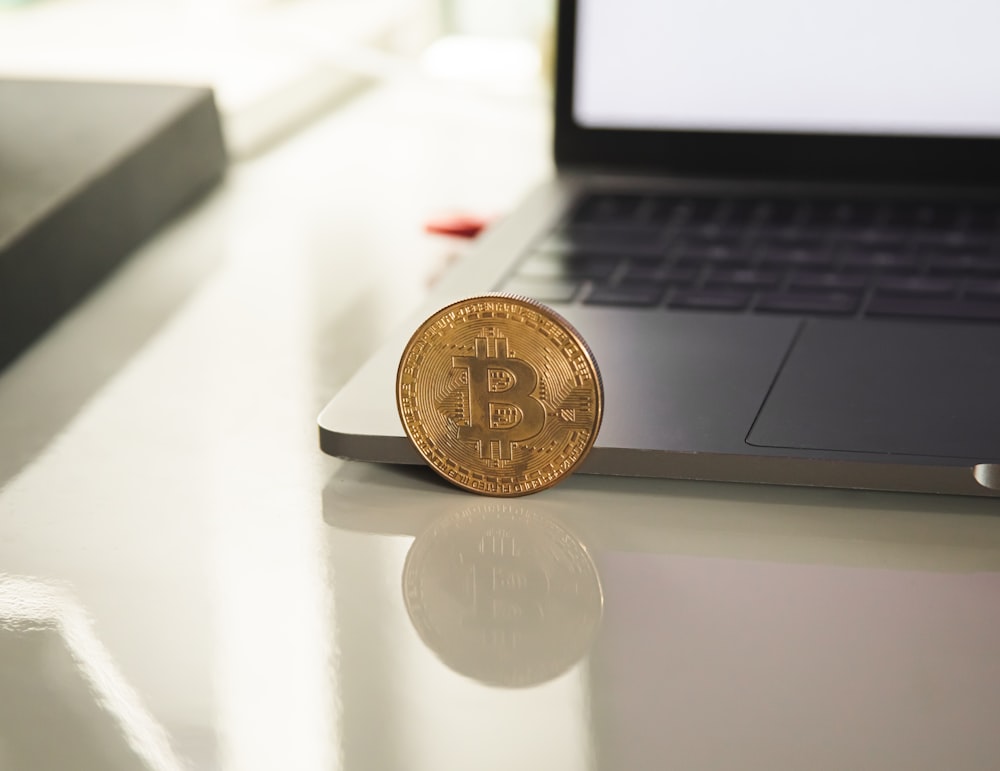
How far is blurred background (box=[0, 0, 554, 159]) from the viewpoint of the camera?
1.06 m

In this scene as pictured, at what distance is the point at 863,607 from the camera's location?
1.29ft

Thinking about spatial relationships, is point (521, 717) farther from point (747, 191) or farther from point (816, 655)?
point (747, 191)

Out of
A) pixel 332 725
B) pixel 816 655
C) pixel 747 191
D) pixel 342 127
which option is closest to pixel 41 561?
pixel 332 725

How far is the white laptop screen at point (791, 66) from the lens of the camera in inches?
27.4

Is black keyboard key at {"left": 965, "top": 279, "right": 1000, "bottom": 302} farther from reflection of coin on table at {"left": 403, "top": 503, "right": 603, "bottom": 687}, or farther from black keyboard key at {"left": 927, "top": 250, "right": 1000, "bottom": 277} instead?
reflection of coin on table at {"left": 403, "top": 503, "right": 603, "bottom": 687}

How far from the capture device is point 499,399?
439 mm

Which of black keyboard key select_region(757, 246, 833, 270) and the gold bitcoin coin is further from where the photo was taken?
black keyboard key select_region(757, 246, 833, 270)

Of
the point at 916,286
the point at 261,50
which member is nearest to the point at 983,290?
the point at 916,286

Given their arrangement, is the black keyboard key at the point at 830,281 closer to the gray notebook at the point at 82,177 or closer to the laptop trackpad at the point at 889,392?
the laptop trackpad at the point at 889,392

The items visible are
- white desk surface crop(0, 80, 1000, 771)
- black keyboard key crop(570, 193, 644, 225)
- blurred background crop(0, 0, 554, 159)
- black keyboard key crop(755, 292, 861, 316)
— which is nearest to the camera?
white desk surface crop(0, 80, 1000, 771)

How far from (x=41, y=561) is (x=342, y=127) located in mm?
677

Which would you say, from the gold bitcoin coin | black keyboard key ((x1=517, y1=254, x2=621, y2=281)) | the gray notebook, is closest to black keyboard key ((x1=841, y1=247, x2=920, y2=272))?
black keyboard key ((x1=517, y1=254, x2=621, y2=281))

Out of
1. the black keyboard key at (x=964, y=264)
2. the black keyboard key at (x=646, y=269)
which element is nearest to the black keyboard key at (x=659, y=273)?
the black keyboard key at (x=646, y=269)

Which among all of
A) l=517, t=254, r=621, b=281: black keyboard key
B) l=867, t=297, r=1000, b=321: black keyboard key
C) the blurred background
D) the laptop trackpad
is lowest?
the blurred background
